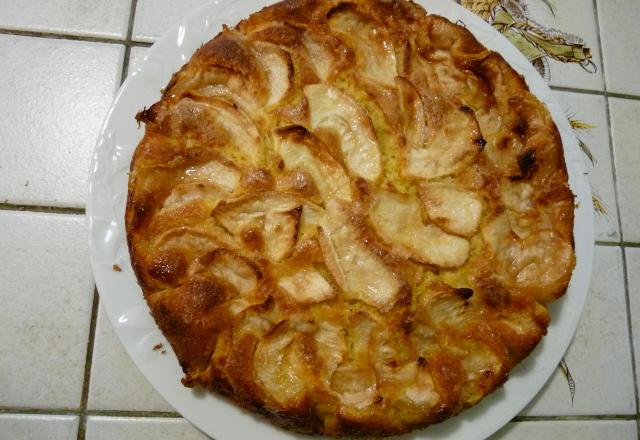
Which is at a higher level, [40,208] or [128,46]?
[128,46]

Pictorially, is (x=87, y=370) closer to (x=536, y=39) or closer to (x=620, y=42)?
(x=536, y=39)

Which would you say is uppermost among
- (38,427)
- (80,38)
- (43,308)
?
(80,38)

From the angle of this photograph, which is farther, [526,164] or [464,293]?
[526,164]

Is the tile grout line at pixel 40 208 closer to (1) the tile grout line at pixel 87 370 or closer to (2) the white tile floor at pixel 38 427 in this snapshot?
(1) the tile grout line at pixel 87 370

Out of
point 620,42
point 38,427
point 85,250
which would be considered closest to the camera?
point 38,427

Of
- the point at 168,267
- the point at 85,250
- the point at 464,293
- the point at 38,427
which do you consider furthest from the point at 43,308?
the point at 464,293

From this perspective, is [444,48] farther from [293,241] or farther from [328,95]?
[293,241]

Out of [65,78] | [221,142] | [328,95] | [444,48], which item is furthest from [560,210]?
[65,78]
